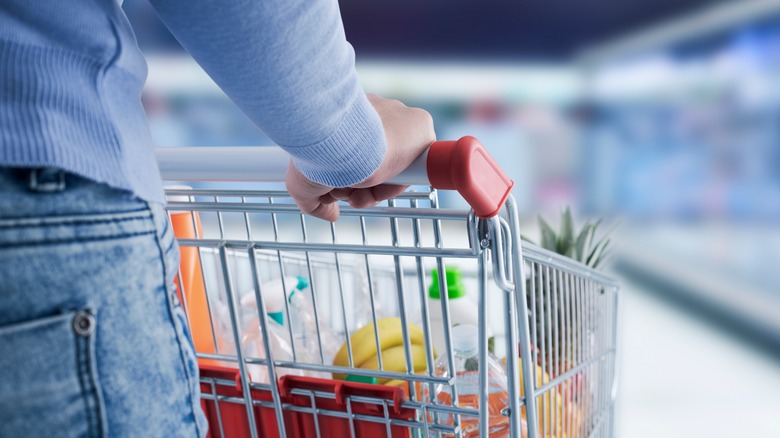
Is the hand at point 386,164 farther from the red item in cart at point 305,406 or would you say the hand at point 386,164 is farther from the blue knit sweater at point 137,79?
the red item in cart at point 305,406

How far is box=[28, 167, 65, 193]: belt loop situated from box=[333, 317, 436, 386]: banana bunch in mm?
444

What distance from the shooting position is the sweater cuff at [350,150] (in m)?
0.41

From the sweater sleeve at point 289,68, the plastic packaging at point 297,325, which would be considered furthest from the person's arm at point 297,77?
the plastic packaging at point 297,325

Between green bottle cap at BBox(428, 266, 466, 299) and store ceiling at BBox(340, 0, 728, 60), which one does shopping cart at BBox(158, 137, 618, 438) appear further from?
store ceiling at BBox(340, 0, 728, 60)

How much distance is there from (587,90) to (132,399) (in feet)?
21.7

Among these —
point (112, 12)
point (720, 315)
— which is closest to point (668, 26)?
point (720, 315)

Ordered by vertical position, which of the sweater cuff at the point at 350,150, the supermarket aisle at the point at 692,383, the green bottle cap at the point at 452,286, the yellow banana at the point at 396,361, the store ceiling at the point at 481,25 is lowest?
the supermarket aisle at the point at 692,383

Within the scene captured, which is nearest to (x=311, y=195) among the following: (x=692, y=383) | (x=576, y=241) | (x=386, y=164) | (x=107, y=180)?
(x=386, y=164)

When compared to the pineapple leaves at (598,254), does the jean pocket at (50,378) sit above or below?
above

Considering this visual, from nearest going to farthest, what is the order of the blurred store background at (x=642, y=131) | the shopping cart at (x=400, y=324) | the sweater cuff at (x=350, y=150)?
the sweater cuff at (x=350, y=150) < the shopping cart at (x=400, y=324) < the blurred store background at (x=642, y=131)

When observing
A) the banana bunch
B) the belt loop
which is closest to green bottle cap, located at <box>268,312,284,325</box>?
the banana bunch

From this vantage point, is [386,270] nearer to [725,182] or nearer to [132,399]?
[132,399]

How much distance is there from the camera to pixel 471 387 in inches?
26.4

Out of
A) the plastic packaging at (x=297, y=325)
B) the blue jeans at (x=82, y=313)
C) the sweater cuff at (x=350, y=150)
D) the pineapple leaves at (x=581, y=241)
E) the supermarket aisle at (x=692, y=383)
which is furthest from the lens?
the supermarket aisle at (x=692, y=383)
